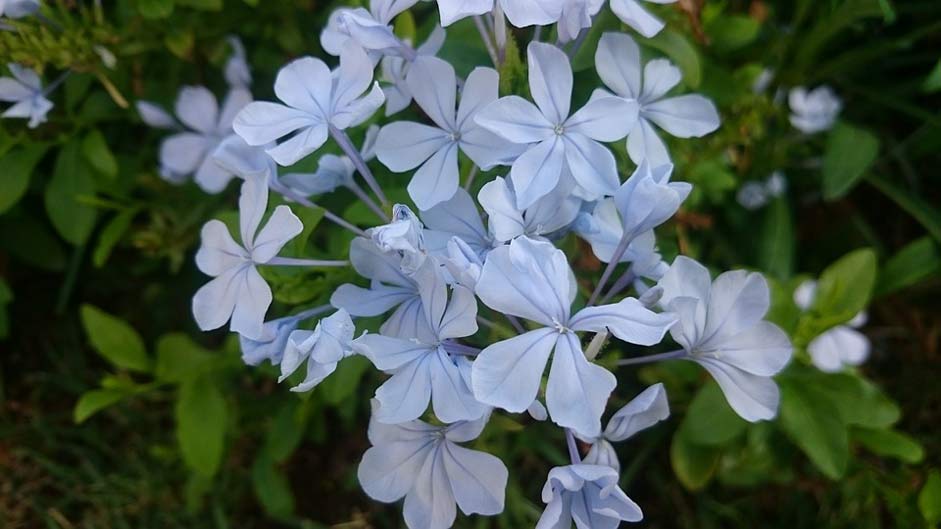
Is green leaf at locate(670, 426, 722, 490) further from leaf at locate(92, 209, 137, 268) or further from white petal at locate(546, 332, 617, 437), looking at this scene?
leaf at locate(92, 209, 137, 268)

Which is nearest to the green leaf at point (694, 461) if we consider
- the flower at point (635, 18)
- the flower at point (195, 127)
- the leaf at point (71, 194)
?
the flower at point (635, 18)

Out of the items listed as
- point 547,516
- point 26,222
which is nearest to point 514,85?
point 547,516

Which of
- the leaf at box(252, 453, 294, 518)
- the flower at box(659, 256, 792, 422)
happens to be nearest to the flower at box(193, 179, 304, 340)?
the flower at box(659, 256, 792, 422)

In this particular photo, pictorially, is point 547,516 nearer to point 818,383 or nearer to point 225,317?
point 225,317

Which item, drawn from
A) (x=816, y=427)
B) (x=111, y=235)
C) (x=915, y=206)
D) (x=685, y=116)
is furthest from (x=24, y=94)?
(x=915, y=206)

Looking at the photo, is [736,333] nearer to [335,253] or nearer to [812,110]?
[335,253]

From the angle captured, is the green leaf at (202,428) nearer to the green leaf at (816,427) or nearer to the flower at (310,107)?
the flower at (310,107)
